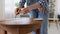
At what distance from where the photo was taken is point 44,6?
142 cm

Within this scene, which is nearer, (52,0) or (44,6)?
(44,6)

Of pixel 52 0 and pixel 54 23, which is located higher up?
pixel 52 0

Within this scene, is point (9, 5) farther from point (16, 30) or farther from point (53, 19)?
point (16, 30)

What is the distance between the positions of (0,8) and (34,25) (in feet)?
9.56

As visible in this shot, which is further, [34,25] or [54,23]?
[54,23]

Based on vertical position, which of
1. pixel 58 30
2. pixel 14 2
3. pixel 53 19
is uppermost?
pixel 14 2

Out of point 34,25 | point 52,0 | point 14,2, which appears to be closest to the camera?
point 34,25

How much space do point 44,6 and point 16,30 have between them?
0.49 metres

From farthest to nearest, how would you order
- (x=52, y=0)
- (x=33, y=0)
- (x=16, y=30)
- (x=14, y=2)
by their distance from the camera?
(x=52, y=0)
(x=14, y=2)
(x=33, y=0)
(x=16, y=30)

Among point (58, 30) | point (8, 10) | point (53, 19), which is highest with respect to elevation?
point (8, 10)

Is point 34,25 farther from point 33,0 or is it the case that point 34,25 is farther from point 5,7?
point 5,7

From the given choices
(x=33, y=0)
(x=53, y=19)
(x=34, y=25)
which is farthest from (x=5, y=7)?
(x=34, y=25)

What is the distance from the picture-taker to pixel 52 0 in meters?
4.66

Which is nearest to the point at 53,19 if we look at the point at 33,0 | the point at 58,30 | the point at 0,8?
the point at 58,30
